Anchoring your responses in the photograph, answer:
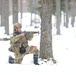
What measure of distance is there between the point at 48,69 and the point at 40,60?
2.16 metres

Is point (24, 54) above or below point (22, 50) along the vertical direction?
below

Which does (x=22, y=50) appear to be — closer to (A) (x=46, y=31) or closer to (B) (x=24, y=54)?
(B) (x=24, y=54)

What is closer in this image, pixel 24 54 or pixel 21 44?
pixel 21 44

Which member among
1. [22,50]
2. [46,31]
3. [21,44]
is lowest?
[22,50]

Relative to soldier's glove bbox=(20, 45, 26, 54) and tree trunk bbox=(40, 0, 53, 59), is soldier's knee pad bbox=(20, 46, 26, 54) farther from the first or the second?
tree trunk bbox=(40, 0, 53, 59)

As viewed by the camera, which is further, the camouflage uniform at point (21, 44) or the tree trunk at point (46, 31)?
the tree trunk at point (46, 31)

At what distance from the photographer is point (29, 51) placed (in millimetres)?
10008

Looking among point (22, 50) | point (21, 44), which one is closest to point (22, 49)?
point (22, 50)

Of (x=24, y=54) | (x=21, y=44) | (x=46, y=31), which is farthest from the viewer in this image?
(x=46, y=31)

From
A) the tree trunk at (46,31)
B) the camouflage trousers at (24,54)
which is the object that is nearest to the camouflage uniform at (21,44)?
the camouflage trousers at (24,54)

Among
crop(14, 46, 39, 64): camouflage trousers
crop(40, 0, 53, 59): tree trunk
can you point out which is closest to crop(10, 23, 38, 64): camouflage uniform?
crop(14, 46, 39, 64): camouflage trousers

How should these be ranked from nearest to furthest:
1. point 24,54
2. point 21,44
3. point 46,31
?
point 21,44 < point 24,54 < point 46,31

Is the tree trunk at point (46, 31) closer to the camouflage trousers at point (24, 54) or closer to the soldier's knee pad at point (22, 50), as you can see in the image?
the camouflage trousers at point (24, 54)

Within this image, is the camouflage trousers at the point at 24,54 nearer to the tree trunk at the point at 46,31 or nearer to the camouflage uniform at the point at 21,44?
the camouflage uniform at the point at 21,44
